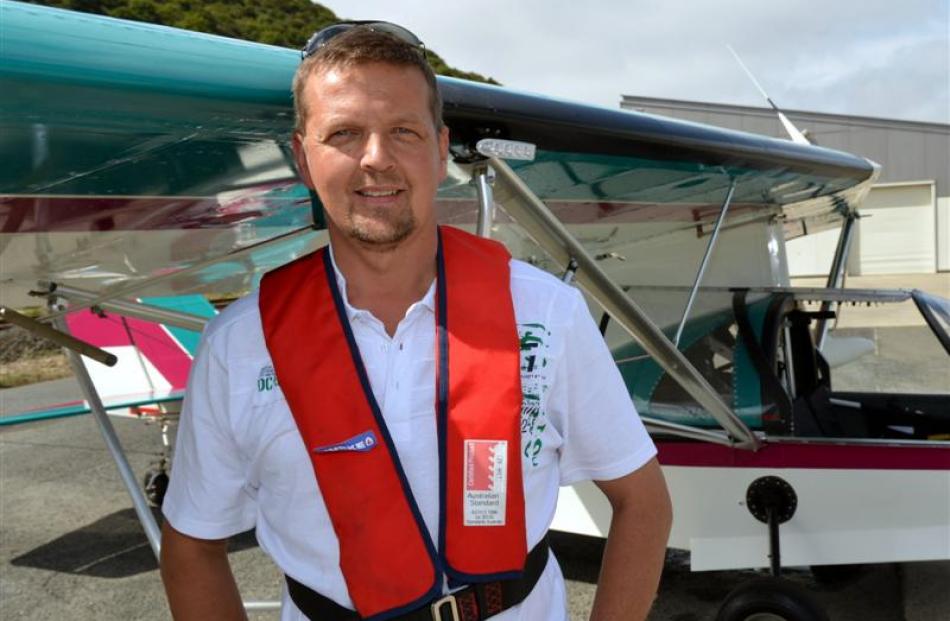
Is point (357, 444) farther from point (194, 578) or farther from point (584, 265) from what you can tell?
point (584, 265)

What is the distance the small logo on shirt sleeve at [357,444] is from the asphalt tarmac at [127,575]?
10.3 feet

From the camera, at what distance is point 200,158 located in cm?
203

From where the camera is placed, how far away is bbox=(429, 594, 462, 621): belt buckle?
1305 millimetres

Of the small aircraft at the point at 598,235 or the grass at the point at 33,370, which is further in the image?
the grass at the point at 33,370

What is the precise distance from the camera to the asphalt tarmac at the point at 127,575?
13.6 ft

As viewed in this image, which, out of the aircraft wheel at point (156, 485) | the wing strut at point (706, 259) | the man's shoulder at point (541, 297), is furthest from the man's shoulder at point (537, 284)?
the aircraft wheel at point (156, 485)

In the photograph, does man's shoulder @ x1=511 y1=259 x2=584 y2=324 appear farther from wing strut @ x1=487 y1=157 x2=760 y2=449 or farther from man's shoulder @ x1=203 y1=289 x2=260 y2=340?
wing strut @ x1=487 y1=157 x2=760 y2=449

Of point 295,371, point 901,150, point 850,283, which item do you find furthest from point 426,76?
point 901,150

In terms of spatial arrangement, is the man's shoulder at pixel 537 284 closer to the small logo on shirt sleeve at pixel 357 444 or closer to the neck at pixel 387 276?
the neck at pixel 387 276

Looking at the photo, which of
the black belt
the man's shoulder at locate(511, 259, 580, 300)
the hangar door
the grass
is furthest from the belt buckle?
the hangar door

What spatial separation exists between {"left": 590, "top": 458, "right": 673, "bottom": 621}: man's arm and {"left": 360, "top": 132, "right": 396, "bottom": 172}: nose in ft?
2.12

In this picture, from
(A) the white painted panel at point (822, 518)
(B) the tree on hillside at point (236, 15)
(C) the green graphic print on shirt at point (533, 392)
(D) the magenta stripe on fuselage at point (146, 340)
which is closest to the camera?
(C) the green graphic print on shirt at point (533, 392)

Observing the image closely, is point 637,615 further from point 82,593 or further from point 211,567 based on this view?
point 82,593

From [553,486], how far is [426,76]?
2.36 feet
